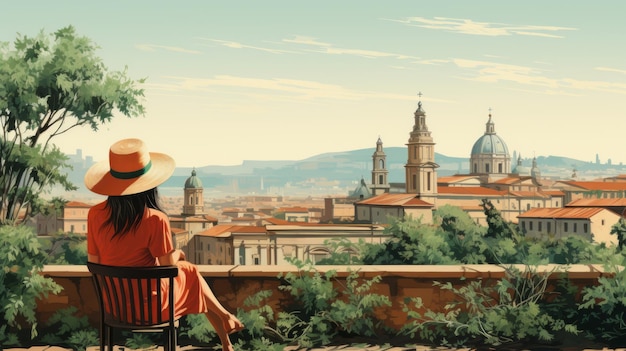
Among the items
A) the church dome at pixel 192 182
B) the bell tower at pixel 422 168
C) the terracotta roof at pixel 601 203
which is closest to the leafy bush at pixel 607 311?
the terracotta roof at pixel 601 203

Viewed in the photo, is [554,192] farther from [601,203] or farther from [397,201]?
[601,203]

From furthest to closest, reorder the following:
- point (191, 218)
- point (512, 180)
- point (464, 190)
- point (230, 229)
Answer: point (512, 180) < point (464, 190) < point (191, 218) < point (230, 229)

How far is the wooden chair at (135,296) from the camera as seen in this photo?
3.09 metres

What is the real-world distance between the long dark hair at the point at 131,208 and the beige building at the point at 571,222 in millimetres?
59907

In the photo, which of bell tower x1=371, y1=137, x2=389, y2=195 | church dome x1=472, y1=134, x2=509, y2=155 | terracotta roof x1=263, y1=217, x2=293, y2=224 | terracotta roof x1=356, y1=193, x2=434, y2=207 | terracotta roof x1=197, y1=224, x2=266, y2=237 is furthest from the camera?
church dome x1=472, y1=134, x2=509, y2=155

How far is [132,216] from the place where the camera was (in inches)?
126

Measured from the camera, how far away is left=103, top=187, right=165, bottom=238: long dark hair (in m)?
3.20

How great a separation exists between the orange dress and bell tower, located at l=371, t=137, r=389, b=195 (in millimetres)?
98204

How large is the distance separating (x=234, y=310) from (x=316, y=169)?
345ft

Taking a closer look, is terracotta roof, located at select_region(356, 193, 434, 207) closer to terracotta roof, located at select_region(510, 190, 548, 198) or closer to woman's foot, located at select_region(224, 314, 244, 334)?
terracotta roof, located at select_region(510, 190, 548, 198)

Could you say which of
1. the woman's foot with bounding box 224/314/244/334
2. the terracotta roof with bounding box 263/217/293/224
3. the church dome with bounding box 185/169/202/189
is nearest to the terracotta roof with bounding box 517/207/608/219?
the terracotta roof with bounding box 263/217/293/224

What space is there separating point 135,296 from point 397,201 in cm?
8534

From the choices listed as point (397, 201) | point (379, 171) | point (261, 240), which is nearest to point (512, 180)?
point (379, 171)

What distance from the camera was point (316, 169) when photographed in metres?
110
